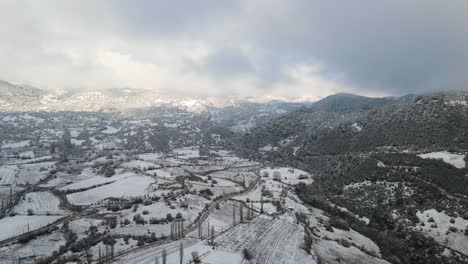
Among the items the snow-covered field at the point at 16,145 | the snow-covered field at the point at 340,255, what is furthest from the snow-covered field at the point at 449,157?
the snow-covered field at the point at 16,145

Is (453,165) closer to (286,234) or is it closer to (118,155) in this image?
(286,234)

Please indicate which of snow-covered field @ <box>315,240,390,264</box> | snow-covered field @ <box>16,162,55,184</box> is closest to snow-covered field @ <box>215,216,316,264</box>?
snow-covered field @ <box>315,240,390,264</box>

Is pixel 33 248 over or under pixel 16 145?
under

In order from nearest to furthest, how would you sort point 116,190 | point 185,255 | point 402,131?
1. point 185,255
2. point 116,190
3. point 402,131

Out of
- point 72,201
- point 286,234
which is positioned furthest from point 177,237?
point 72,201

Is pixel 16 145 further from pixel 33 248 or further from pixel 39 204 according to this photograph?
pixel 33 248

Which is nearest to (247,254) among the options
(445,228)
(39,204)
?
(445,228)
